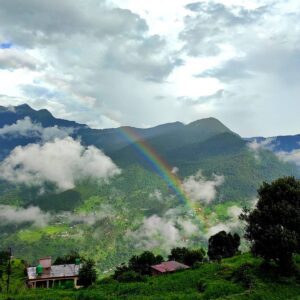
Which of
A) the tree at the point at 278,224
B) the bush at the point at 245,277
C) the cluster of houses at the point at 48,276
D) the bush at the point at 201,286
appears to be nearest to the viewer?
the bush at the point at 245,277

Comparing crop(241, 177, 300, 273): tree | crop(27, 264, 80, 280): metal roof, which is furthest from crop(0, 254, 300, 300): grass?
crop(27, 264, 80, 280): metal roof

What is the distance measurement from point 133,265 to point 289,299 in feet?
316

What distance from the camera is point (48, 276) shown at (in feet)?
385

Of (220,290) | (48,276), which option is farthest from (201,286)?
(48,276)

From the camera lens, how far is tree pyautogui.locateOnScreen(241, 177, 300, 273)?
2267 inches

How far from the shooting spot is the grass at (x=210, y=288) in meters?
52.6

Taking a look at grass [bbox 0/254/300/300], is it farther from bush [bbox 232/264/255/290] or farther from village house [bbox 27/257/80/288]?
village house [bbox 27/257/80/288]

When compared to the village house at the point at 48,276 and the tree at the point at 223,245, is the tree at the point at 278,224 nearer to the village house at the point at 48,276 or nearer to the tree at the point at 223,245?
the village house at the point at 48,276

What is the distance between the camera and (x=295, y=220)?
59.1 metres

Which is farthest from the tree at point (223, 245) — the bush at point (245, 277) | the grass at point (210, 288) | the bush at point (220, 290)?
the bush at point (220, 290)

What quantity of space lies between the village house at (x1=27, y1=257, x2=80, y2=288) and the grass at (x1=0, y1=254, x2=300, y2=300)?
5400cm

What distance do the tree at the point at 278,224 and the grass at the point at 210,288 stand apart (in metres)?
3.38

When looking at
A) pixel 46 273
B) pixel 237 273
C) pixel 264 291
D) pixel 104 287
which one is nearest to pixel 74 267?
pixel 46 273

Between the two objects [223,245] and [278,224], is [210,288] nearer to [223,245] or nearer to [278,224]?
[278,224]
